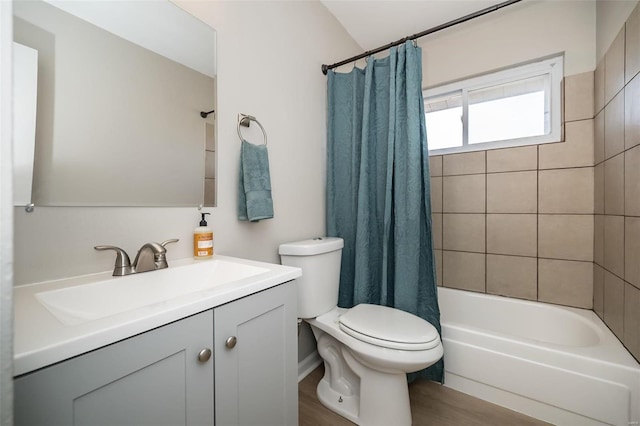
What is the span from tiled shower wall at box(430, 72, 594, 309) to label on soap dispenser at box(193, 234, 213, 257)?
1745 millimetres

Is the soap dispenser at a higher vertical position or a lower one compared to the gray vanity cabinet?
higher

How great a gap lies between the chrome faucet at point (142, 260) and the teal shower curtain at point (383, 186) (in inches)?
43.2

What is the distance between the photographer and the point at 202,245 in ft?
3.39

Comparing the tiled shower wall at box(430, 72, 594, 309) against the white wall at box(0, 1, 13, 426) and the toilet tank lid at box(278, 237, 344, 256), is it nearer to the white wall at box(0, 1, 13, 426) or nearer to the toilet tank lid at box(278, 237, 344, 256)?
the toilet tank lid at box(278, 237, 344, 256)

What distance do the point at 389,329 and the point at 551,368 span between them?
766 mm

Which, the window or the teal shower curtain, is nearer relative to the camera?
the teal shower curtain

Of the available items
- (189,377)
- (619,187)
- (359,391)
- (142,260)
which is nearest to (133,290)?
(142,260)

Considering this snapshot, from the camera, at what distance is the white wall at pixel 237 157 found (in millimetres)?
756

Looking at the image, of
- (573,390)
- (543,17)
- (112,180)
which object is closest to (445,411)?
(573,390)

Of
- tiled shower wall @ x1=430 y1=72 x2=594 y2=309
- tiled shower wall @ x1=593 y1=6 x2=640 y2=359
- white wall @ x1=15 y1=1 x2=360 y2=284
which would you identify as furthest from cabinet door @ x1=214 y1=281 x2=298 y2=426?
tiled shower wall @ x1=430 y1=72 x2=594 y2=309

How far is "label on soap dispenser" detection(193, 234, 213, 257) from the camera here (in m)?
1.03

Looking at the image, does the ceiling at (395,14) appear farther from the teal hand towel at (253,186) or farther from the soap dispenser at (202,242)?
the soap dispenser at (202,242)

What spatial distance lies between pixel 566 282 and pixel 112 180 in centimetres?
247

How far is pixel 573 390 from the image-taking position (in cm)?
117
